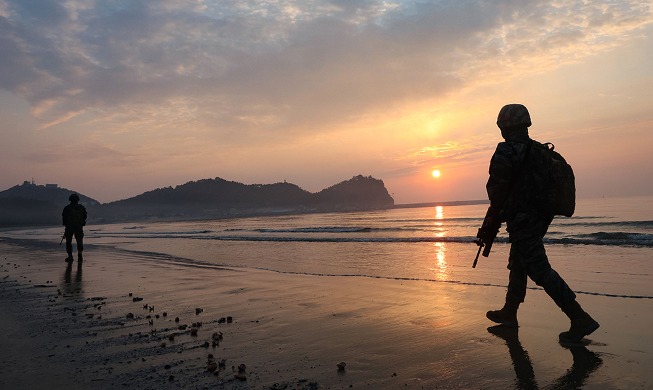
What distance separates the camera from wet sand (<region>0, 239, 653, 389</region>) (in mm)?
3537

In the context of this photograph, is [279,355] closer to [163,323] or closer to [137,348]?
[137,348]

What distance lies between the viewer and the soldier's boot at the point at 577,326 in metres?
4.32

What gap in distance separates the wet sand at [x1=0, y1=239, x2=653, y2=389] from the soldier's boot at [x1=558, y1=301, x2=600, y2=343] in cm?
12

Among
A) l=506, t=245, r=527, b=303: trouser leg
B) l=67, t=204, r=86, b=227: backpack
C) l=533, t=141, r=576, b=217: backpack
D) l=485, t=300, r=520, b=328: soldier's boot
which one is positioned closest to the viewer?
l=533, t=141, r=576, b=217: backpack

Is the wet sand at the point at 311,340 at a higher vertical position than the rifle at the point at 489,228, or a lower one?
lower

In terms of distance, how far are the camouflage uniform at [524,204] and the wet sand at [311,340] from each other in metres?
0.62

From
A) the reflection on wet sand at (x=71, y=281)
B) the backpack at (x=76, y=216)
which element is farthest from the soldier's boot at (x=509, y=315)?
the backpack at (x=76, y=216)

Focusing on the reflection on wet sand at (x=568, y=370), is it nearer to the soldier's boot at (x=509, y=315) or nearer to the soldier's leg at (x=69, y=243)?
the soldier's boot at (x=509, y=315)

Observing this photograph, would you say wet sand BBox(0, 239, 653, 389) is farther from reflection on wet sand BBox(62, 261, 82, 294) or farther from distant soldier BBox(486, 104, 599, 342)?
distant soldier BBox(486, 104, 599, 342)

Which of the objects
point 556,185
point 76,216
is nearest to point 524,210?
point 556,185

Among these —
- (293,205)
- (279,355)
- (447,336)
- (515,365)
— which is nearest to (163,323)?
(279,355)

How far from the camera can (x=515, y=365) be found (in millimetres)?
3758

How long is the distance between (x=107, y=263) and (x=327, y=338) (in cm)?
1160

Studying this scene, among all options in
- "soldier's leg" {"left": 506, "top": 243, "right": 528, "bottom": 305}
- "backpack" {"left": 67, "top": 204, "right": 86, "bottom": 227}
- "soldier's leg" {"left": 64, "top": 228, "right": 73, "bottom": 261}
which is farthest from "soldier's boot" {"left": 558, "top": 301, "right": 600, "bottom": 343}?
"backpack" {"left": 67, "top": 204, "right": 86, "bottom": 227}
